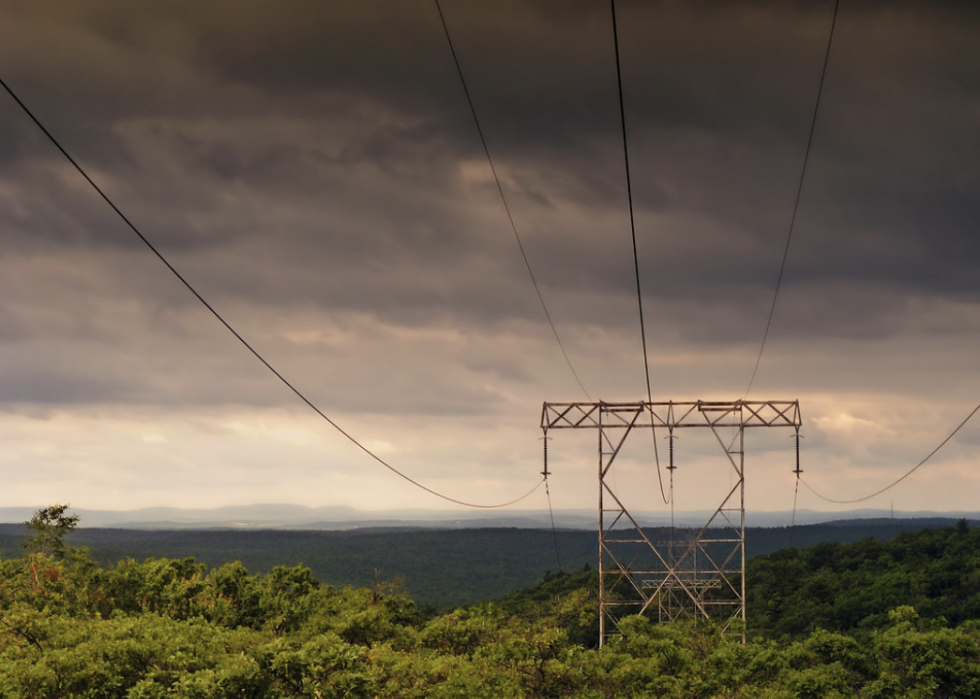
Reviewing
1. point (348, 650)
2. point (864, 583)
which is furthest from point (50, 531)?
point (864, 583)

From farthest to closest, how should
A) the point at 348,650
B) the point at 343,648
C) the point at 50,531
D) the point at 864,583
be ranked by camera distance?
the point at 864,583, the point at 50,531, the point at 348,650, the point at 343,648

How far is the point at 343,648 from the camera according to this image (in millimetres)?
39375

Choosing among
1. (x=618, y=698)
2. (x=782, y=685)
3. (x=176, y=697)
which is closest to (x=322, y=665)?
(x=176, y=697)

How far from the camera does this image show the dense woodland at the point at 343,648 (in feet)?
128

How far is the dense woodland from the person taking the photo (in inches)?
1542

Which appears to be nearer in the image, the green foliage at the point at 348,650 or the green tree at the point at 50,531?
the green foliage at the point at 348,650

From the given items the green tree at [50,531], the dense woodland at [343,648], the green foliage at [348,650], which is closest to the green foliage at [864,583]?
the dense woodland at [343,648]

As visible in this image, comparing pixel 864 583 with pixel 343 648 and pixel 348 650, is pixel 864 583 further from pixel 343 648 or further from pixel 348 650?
pixel 343 648

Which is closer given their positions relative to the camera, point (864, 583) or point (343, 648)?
point (343, 648)

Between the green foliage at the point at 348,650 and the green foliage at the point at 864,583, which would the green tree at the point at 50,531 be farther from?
the green foliage at the point at 864,583

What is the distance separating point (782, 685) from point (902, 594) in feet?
325

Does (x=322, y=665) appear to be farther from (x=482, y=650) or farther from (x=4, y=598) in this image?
(x=4, y=598)

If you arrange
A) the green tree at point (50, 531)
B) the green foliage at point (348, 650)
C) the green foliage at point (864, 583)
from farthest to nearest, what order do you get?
the green foliage at point (864, 583), the green tree at point (50, 531), the green foliage at point (348, 650)

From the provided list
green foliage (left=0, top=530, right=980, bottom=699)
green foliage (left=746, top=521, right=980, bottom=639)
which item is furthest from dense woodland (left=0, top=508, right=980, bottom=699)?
green foliage (left=746, top=521, right=980, bottom=639)
